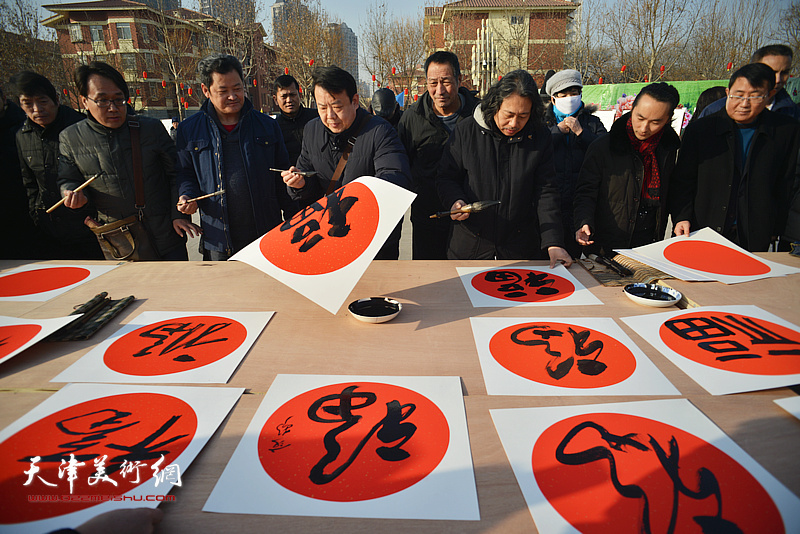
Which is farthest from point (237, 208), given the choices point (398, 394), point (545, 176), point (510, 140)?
point (398, 394)

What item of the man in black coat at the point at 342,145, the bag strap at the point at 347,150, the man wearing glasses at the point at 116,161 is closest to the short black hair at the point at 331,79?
the man in black coat at the point at 342,145

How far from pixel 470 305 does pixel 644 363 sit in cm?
51

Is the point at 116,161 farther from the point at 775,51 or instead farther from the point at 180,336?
the point at 775,51

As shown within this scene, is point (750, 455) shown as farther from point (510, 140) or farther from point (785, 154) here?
point (785, 154)

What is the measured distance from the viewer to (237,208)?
2301 mm

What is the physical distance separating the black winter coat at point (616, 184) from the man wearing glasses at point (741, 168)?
18cm

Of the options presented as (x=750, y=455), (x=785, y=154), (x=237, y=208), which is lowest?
(x=750, y=455)

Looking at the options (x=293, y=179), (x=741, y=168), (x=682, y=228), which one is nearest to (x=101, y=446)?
(x=293, y=179)

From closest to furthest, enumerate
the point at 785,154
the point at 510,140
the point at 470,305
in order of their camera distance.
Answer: the point at 470,305, the point at 510,140, the point at 785,154

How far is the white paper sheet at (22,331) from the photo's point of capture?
1073mm

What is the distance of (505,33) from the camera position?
25422 millimetres

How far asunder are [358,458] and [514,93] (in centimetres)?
162

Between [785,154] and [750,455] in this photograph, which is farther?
[785,154]

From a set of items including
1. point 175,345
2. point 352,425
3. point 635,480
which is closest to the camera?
point 635,480
